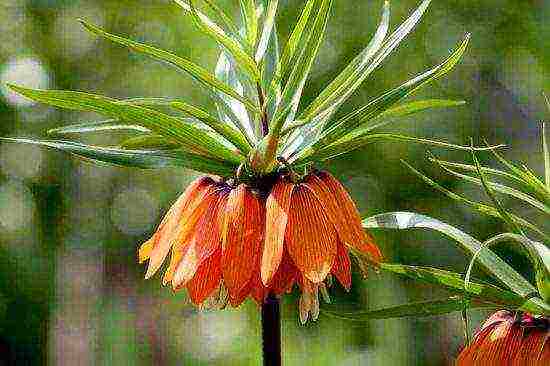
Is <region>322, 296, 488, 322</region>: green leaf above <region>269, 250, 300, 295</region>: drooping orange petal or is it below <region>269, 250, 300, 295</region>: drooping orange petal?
below

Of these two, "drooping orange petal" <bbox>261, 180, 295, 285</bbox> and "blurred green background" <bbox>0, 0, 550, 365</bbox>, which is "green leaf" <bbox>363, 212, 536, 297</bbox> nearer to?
"drooping orange petal" <bbox>261, 180, 295, 285</bbox>

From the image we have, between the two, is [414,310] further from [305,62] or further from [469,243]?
[305,62]

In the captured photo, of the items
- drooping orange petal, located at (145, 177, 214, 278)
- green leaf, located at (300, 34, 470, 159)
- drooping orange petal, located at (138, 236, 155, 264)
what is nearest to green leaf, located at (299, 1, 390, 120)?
green leaf, located at (300, 34, 470, 159)

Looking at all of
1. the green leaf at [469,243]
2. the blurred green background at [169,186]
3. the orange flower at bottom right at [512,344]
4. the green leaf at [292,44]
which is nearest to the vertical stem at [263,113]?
the green leaf at [292,44]

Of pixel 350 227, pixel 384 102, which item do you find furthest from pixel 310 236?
pixel 384 102

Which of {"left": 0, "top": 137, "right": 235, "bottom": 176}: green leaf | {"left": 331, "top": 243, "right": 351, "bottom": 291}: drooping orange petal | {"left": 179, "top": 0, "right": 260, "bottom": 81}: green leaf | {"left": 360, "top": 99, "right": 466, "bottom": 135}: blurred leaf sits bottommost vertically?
{"left": 331, "top": 243, "right": 351, "bottom": 291}: drooping orange petal

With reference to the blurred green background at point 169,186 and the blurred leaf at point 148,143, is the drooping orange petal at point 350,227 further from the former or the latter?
the blurred green background at point 169,186
